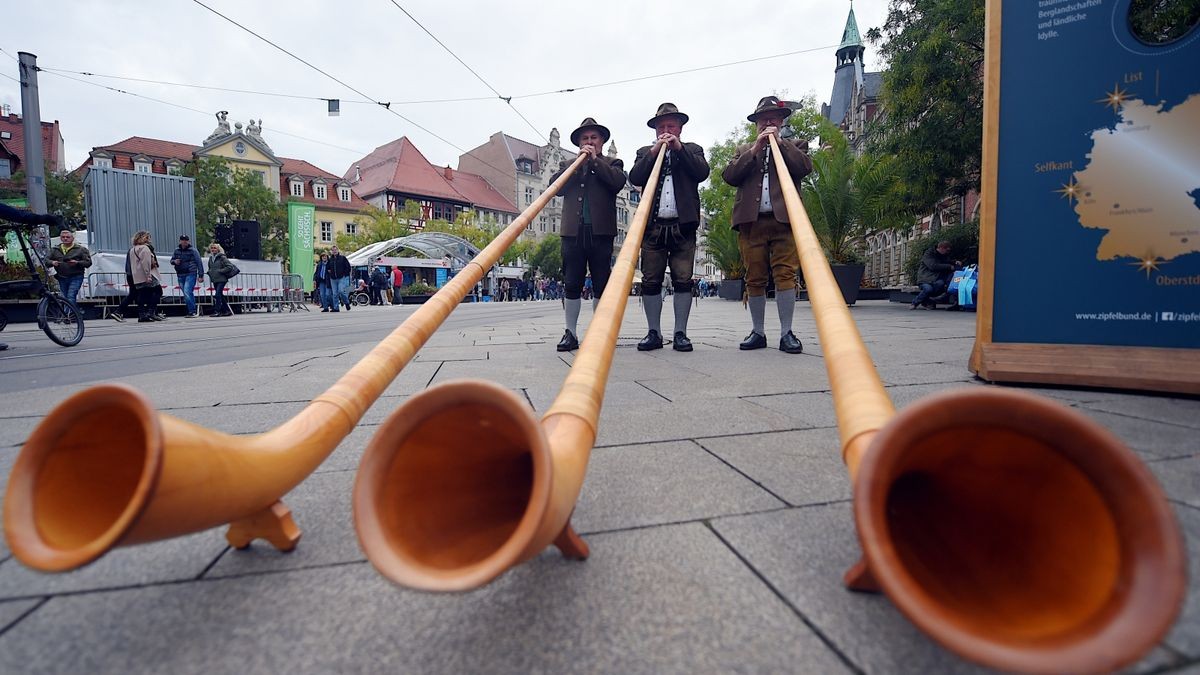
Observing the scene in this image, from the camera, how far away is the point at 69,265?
9.14 metres

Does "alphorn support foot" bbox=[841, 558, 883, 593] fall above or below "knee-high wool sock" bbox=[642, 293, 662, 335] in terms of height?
below

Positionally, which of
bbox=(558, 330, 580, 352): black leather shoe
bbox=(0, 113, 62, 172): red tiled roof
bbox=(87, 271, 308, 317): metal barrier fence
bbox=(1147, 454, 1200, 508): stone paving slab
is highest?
bbox=(0, 113, 62, 172): red tiled roof

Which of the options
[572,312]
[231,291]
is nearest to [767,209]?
[572,312]

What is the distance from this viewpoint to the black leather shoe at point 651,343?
16.3 feet

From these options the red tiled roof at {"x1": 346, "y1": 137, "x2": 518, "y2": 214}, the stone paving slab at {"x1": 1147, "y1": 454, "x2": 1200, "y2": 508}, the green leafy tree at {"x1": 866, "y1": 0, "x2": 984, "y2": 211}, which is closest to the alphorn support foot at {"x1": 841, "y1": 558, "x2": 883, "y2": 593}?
the stone paving slab at {"x1": 1147, "y1": 454, "x2": 1200, "y2": 508}

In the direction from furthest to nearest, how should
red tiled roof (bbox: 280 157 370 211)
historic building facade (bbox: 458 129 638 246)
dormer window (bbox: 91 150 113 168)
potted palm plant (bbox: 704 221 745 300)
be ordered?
historic building facade (bbox: 458 129 638 246), red tiled roof (bbox: 280 157 370 211), dormer window (bbox: 91 150 113 168), potted palm plant (bbox: 704 221 745 300)

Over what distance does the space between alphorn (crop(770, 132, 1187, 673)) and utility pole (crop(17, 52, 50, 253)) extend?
13.9 m

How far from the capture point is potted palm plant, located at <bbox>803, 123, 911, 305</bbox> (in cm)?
1382

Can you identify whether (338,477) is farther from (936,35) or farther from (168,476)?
(936,35)

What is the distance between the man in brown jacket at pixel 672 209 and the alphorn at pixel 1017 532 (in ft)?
11.9

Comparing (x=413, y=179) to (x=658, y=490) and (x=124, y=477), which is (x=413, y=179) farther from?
(x=124, y=477)

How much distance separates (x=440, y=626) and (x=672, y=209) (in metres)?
4.03

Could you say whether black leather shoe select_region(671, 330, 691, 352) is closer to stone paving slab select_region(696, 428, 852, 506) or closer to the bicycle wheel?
stone paving slab select_region(696, 428, 852, 506)

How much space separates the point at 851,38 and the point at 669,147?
57.0 m
